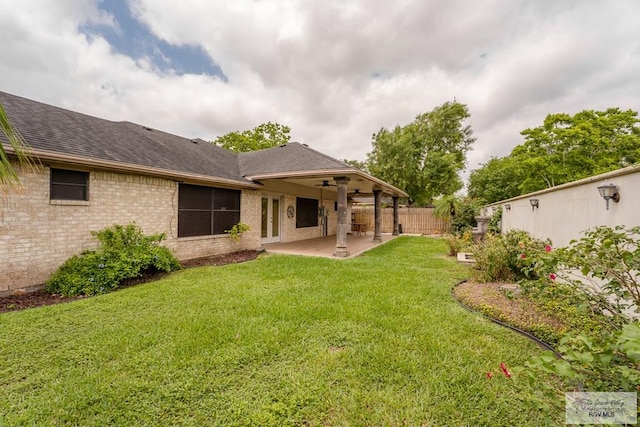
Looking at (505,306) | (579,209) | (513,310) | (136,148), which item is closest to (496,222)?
(579,209)

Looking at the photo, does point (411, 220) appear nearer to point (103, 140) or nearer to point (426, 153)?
point (426, 153)

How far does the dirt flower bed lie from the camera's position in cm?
336

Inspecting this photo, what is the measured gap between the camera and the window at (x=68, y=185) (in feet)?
17.7

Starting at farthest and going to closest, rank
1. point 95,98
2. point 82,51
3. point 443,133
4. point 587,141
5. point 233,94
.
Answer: point 443,133 < point 587,141 < point 233,94 < point 95,98 < point 82,51

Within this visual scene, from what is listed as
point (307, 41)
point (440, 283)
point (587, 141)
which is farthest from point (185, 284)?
point (587, 141)

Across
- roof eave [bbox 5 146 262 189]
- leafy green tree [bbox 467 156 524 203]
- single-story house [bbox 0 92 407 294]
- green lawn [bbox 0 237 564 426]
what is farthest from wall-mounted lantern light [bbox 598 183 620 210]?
leafy green tree [bbox 467 156 524 203]

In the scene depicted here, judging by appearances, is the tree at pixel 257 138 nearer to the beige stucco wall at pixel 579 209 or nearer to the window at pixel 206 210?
the window at pixel 206 210

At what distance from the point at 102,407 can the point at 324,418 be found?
181 cm

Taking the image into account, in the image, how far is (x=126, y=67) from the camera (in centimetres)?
1037

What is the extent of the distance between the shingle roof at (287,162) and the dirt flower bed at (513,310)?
15.1 feet

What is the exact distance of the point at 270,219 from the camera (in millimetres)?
11484

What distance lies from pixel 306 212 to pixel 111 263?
29.5ft

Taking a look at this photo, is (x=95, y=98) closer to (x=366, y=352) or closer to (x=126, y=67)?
(x=126, y=67)

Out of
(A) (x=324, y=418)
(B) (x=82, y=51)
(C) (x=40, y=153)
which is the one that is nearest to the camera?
(A) (x=324, y=418)
